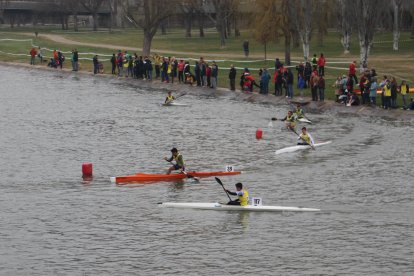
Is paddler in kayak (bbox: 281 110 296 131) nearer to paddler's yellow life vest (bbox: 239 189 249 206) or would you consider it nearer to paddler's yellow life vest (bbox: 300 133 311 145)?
paddler's yellow life vest (bbox: 300 133 311 145)

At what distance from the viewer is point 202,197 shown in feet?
123

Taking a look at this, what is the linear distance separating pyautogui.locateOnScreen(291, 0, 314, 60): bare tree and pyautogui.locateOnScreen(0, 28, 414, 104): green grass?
3092 mm

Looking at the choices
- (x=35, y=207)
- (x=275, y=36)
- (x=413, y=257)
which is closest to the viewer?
(x=413, y=257)

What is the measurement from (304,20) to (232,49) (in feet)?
82.9

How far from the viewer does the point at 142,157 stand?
46.0m

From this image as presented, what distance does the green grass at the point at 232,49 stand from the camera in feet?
243

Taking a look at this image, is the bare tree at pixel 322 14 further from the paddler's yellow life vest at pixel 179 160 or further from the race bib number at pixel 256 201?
the race bib number at pixel 256 201

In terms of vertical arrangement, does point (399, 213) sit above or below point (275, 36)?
below

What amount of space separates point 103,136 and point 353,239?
24.3m

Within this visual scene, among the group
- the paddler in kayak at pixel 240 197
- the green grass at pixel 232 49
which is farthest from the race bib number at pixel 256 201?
the green grass at pixel 232 49

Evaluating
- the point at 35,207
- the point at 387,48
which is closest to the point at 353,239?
the point at 35,207

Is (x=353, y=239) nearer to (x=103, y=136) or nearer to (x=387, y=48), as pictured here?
(x=103, y=136)

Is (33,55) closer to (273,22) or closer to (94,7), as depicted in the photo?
(273,22)

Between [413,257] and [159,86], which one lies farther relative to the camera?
[159,86]
